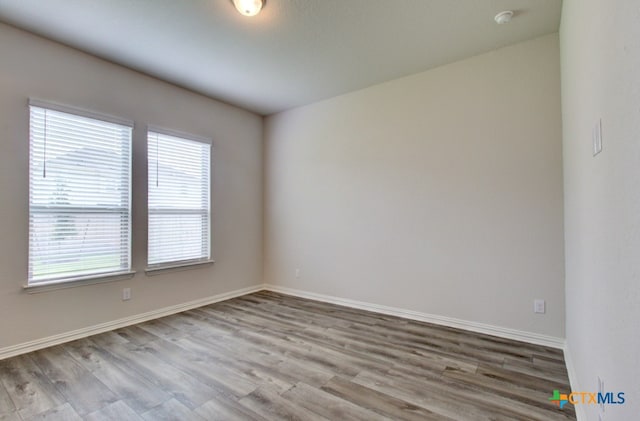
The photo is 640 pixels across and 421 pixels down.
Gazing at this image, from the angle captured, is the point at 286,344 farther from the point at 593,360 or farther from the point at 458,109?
the point at 458,109

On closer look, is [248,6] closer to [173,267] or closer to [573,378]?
[173,267]

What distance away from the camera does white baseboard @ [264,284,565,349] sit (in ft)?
9.17

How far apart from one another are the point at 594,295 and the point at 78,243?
Answer: 4000 millimetres

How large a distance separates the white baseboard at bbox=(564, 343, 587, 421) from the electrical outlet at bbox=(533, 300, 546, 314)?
307 mm

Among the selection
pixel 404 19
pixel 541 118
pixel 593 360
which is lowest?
pixel 593 360

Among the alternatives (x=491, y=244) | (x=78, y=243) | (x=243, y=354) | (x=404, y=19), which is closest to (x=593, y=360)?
(x=491, y=244)

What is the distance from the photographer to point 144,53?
309cm

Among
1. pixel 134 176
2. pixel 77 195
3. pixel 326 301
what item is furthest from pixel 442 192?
pixel 77 195

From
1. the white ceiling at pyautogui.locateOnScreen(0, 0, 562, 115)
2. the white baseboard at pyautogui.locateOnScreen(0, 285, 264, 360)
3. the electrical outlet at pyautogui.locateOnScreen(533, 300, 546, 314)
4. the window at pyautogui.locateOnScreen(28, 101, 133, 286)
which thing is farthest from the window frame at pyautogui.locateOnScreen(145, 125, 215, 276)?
the electrical outlet at pyautogui.locateOnScreen(533, 300, 546, 314)

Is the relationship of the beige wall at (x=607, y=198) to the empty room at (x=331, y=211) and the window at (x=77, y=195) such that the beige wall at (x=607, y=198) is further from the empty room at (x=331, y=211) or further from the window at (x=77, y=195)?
the window at (x=77, y=195)

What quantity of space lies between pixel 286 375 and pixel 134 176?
8.86 ft

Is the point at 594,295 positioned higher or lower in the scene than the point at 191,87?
lower

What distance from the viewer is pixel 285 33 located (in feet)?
9.09

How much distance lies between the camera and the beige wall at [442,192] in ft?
9.25
